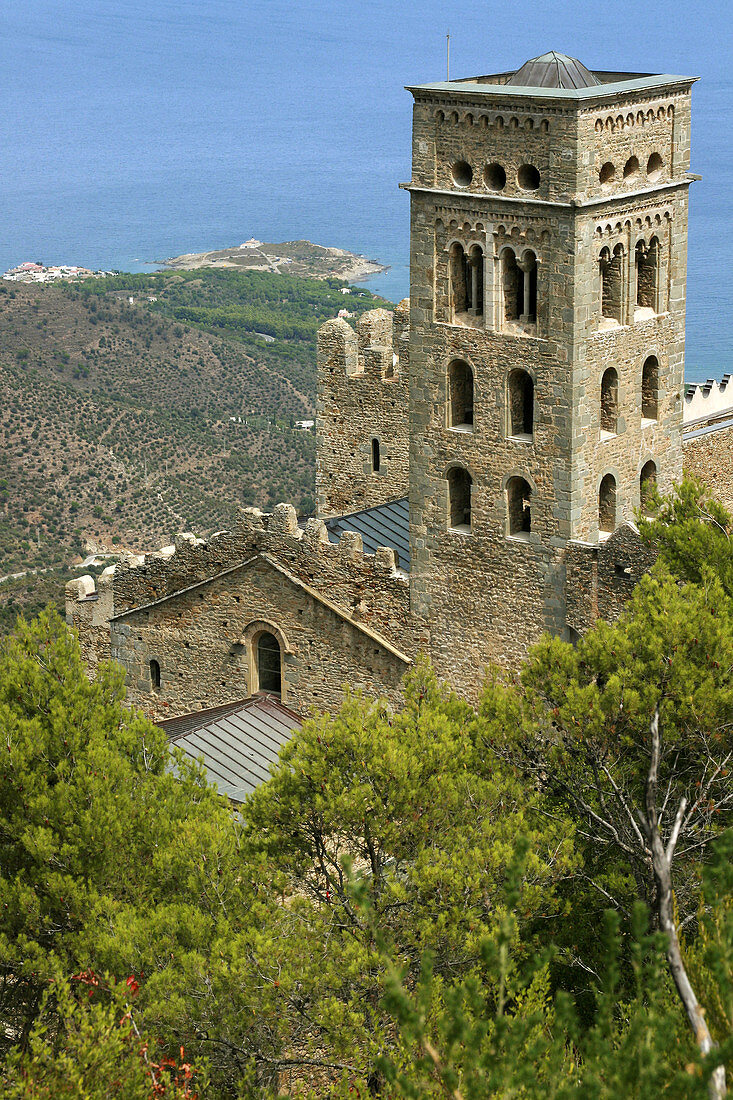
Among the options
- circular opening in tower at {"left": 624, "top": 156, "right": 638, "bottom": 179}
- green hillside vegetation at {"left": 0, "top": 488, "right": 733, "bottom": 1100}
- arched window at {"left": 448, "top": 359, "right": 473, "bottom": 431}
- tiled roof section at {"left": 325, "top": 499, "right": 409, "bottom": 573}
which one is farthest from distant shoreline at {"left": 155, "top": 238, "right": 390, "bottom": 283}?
green hillside vegetation at {"left": 0, "top": 488, "right": 733, "bottom": 1100}

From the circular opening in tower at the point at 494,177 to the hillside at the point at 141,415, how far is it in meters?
37.7

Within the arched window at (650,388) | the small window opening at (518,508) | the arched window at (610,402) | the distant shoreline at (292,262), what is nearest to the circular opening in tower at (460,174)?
the arched window at (610,402)

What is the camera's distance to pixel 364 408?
115 ft

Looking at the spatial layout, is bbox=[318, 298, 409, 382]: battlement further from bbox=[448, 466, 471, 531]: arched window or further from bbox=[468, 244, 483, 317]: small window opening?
bbox=[468, 244, 483, 317]: small window opening

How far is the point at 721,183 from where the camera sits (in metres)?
140

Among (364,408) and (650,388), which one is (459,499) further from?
(364,408)

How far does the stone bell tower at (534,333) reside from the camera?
2509 centimetres

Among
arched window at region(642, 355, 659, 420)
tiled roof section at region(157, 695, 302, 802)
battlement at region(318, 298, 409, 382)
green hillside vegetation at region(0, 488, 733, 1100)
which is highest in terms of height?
arched window at region(642, 355, 659, 420)

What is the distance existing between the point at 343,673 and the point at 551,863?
9.07 m

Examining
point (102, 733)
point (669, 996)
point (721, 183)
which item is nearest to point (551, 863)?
point (669, 996)

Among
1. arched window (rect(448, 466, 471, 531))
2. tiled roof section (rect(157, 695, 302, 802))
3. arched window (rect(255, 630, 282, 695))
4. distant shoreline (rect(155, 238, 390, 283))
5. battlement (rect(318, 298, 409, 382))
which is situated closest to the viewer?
arched window (rect(448, 466, 471, 531))

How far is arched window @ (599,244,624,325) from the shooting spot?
2589cm

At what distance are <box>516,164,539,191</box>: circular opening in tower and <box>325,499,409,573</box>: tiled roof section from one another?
317 inches

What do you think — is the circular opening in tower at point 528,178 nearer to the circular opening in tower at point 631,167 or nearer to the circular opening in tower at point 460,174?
the circular opening in tower at point 460,174
